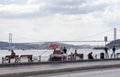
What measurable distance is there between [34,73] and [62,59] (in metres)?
15.2

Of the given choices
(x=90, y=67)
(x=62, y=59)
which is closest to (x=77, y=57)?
(x=62, y=59)

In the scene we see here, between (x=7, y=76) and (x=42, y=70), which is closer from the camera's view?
(x=7, y=76)

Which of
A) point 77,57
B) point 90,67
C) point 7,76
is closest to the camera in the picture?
point 7,76

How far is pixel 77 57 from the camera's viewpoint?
4897cm

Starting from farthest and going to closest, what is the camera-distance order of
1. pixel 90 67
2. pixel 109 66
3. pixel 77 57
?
pixel 77 57 → pixel 109 66 → pixel 90 67

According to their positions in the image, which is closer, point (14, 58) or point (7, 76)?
point (7, 76)

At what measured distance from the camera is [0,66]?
3406cm

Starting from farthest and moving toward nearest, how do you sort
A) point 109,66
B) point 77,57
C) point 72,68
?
1. point 77,57
2. point 109,66
3. point 72,68

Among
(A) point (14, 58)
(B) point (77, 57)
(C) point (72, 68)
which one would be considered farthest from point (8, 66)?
(B) point (77, 57)

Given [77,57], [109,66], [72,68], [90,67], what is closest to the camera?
[72,68]

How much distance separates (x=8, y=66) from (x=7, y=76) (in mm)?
8720

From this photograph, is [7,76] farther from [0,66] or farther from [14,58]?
[14,58]

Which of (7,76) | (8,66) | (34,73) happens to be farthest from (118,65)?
(7,76)

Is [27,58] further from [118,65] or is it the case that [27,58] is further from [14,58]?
[118,65]
